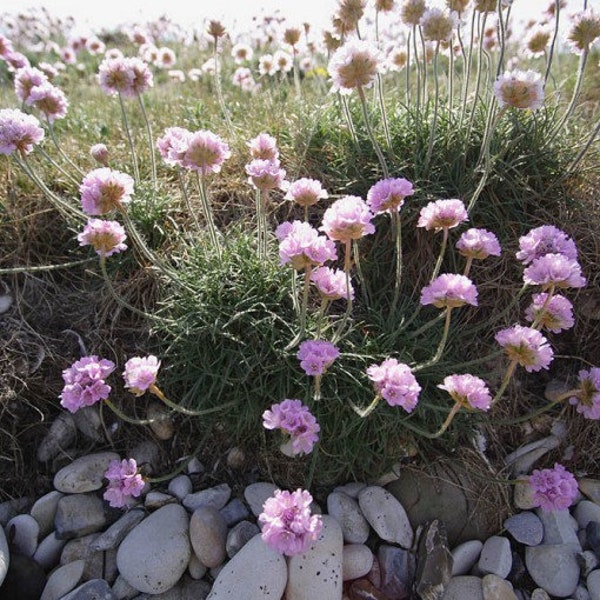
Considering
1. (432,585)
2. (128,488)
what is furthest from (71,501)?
(432,585)

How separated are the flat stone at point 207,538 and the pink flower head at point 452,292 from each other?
1029 mm

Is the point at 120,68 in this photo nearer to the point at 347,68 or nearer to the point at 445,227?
the point at 347,68

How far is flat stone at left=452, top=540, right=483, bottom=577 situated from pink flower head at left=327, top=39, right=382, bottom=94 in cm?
159

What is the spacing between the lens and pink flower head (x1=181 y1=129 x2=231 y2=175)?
2102 millimetres

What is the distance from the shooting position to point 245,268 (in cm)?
250

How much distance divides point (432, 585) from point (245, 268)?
127cm

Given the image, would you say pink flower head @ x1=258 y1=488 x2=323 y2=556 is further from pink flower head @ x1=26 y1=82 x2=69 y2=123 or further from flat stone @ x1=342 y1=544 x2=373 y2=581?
pink flower head @ x1=26 y1=82 x2=69 y2=123

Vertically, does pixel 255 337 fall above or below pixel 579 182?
below

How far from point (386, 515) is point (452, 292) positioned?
83 cm

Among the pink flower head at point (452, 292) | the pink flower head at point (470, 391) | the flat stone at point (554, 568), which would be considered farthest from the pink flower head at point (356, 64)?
the flat stone at point (554, 568)

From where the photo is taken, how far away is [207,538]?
7.12 ft

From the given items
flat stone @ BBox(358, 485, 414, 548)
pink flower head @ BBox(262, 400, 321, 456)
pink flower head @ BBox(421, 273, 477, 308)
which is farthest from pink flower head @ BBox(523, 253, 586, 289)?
flat stone @ BBox(358, 485, 414, 548)

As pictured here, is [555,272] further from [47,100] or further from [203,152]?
[47,100]

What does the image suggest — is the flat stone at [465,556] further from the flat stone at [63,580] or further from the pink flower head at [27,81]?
the pink flower head at [27,81]
